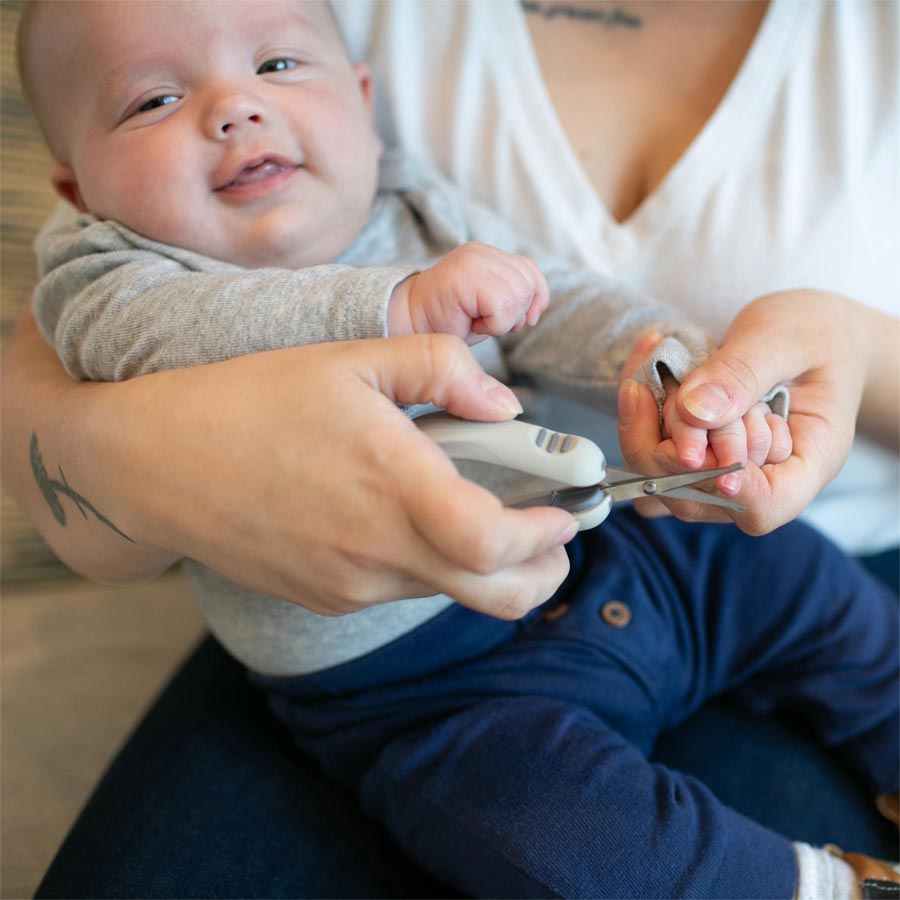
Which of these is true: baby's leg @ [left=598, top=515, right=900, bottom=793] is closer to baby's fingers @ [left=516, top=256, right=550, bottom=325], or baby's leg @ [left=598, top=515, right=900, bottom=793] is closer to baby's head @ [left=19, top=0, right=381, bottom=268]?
baby's fingers @ [left=516, top=256, right=550, bottom=325]

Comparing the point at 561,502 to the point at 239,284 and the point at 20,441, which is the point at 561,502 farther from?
the point at 20,441

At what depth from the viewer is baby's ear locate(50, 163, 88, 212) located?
842 millimetres

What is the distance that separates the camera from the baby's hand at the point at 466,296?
0.54 metres

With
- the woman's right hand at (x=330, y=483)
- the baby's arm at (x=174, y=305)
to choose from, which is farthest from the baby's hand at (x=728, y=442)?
the baby's arm at (x=174, y=305)

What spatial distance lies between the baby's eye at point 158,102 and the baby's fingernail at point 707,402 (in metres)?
0.54

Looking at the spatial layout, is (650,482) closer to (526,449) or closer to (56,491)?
(526,449)

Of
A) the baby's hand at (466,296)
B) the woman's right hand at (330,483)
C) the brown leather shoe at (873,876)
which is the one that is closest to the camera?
Answer: the woman's right hand at (330,483)

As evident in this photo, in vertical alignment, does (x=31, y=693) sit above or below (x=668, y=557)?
below

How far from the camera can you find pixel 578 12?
0.90 metres

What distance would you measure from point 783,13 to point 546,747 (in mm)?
740

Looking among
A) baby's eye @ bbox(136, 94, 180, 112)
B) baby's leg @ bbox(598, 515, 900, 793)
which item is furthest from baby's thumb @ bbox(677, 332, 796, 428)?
baby's eye @ bbox(136, 94, 180, 112)

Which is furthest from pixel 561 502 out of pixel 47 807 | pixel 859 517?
pixel 47 807

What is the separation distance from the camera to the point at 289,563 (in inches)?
19.2

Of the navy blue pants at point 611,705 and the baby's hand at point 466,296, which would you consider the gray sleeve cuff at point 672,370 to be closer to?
the baby's hand at point 466,296
